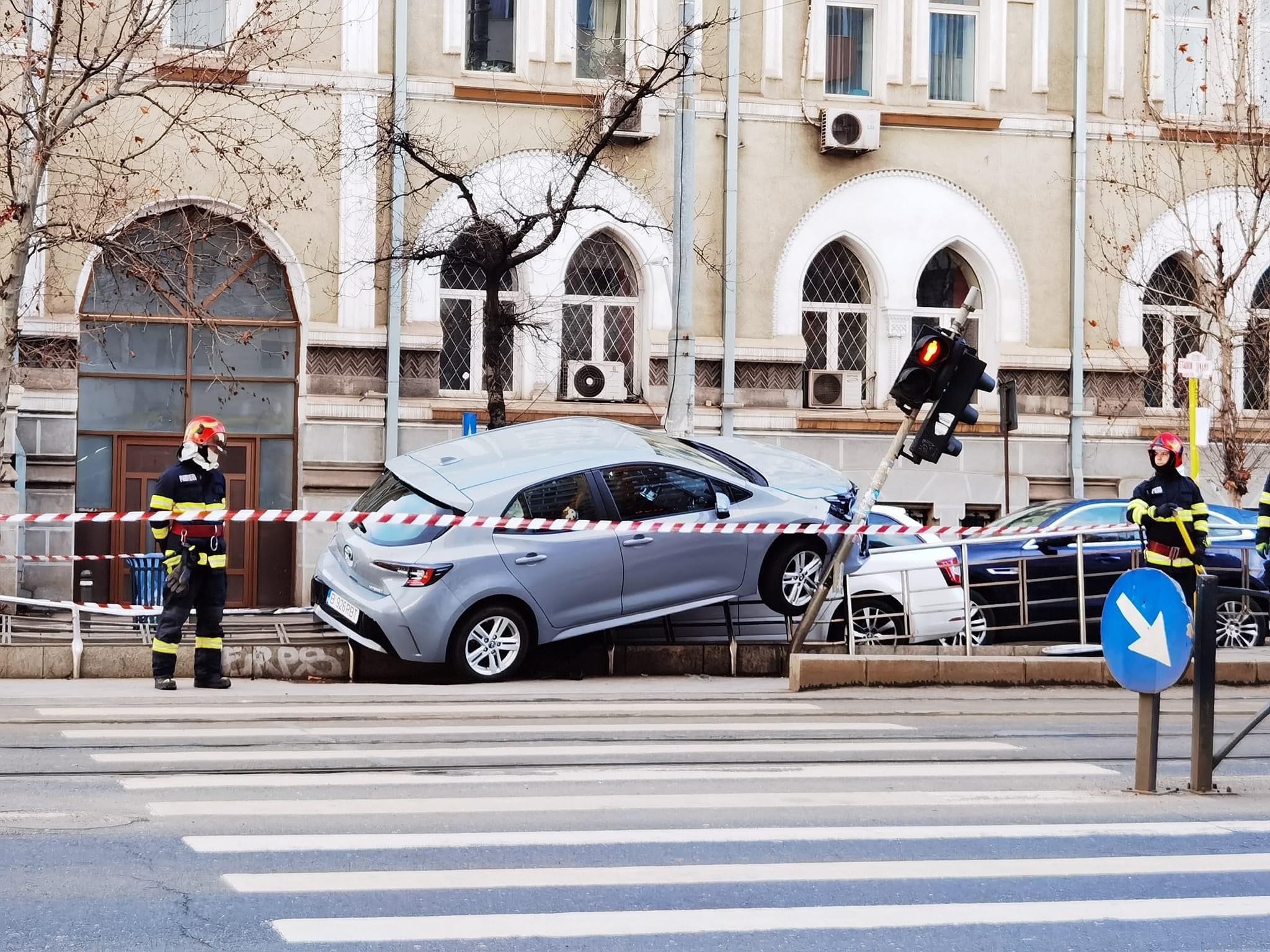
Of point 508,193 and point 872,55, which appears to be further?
point 872,55

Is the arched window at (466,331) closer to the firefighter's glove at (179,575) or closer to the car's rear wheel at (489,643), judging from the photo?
the car's rear wheel at (489,643)

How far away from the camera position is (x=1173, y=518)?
15320 millimetres

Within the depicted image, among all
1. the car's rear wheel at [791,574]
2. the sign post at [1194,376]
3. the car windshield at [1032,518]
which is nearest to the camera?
the car's rear wheel at [791,574]

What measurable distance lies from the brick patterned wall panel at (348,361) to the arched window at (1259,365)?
12298 mm

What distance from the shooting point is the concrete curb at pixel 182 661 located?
14.5 meters

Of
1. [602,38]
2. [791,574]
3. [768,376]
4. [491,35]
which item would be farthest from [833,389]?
[791,574]

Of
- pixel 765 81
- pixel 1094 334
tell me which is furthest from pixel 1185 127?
pixel 765 81

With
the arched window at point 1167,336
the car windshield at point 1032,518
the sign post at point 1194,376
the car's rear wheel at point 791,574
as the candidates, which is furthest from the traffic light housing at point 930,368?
the arched window at point 1167,336

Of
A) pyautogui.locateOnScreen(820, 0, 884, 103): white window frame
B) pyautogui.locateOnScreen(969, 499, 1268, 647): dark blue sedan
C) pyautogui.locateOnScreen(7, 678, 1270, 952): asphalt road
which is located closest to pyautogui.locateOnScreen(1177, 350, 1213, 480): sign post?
pyautogui.locateOnScreen(969, 499, 1268, 647): dark blue sedan

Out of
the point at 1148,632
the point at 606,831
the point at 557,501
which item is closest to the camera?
the point at 606,831

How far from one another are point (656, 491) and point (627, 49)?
11163 mm

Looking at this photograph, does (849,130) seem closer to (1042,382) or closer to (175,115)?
(1042,382)

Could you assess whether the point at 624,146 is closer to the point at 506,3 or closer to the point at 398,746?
the point at 506,3

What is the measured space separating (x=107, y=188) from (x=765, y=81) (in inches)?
389
